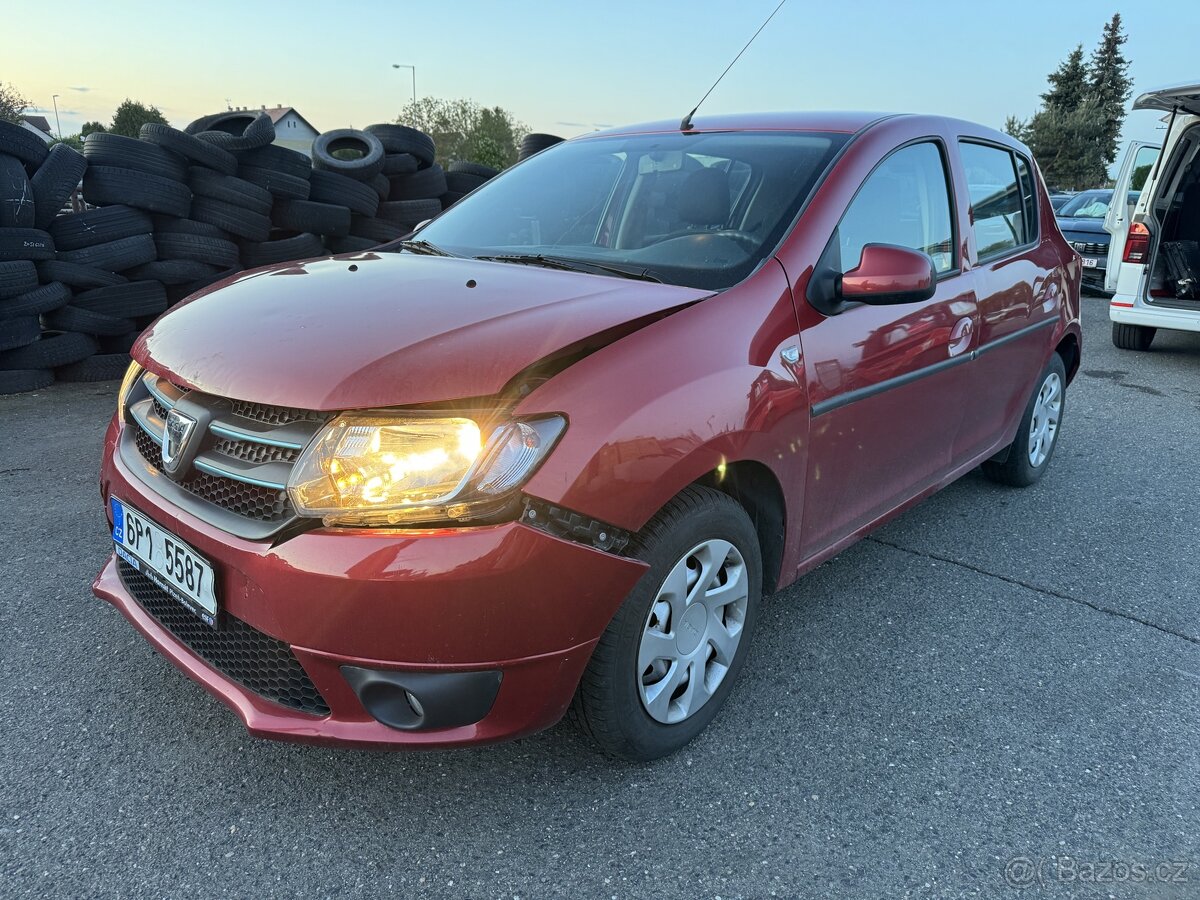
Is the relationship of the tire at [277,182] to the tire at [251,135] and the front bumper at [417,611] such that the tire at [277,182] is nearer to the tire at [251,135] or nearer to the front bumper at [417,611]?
the tire at [251,135]

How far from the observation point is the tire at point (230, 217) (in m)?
6.01

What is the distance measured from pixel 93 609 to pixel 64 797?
97 cm

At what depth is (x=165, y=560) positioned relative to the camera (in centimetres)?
196

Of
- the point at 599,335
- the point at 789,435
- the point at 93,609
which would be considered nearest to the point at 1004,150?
the point at 789,435

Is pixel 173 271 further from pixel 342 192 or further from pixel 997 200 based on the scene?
pixel 997 200

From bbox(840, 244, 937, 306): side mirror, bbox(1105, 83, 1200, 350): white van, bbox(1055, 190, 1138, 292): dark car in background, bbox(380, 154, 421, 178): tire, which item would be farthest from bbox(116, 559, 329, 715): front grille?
bbox(1055, 190, 1138, 292): dark car in background

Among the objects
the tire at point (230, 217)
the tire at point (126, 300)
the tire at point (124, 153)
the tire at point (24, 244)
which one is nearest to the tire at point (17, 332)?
the tire at point (126, 300)

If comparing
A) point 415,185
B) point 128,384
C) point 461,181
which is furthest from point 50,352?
point 128,384

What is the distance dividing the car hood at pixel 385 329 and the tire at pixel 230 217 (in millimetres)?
4143

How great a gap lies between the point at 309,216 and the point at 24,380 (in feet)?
7.41

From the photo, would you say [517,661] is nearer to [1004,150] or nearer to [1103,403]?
[1004,150]

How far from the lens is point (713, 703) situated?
2258mm

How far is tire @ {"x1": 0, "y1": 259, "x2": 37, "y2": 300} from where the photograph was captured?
5.07 m

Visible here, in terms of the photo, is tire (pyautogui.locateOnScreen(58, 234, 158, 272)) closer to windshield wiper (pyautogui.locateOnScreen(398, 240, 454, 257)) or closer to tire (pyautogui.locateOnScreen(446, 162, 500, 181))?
tire (pyautogui.locateOnScreen(446, 162, 500, 181))
